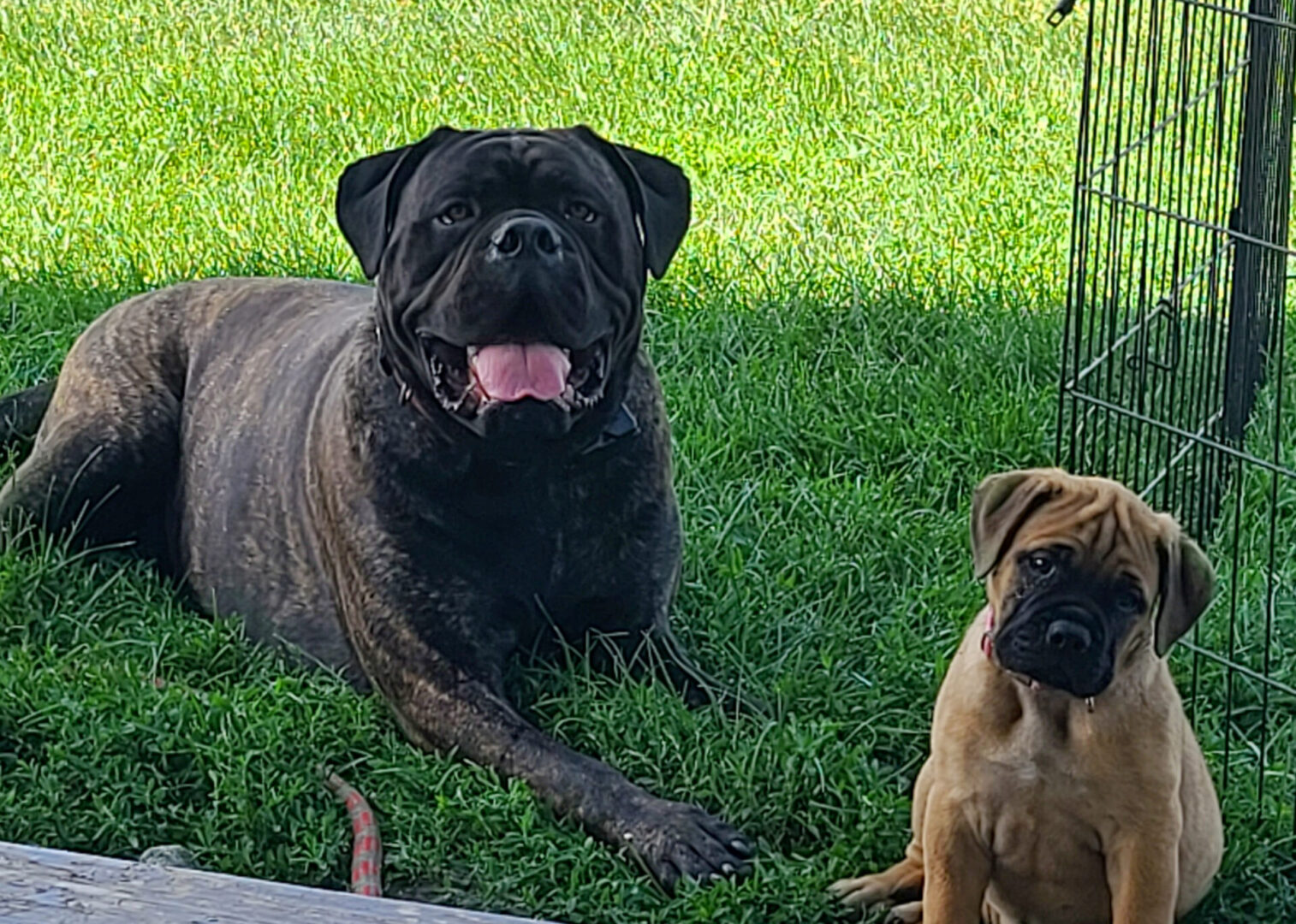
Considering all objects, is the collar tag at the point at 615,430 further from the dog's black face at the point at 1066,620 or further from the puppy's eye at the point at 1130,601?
the puppy's eye at the point at 1130,601

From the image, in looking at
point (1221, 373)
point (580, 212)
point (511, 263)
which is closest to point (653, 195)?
point (580, 212)

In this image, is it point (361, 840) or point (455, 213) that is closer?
point (361, 840)

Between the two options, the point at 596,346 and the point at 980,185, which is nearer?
the point at 596,346

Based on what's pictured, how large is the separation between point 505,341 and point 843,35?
192 inches

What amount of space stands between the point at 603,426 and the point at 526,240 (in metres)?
0.41

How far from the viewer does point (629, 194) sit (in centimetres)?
404

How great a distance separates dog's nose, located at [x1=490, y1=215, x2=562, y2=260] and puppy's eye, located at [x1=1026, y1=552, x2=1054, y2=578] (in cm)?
110

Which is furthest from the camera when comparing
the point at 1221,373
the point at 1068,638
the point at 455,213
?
the point at 1221,373

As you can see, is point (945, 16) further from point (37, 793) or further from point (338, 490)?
point (37, 793)

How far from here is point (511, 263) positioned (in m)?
3.73

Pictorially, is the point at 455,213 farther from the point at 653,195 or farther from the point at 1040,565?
the point at 1040,565

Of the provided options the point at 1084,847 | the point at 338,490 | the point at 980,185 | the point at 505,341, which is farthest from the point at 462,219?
the point at 980,185

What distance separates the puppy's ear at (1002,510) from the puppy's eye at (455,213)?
117cm

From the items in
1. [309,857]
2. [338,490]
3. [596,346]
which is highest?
[596,346]
